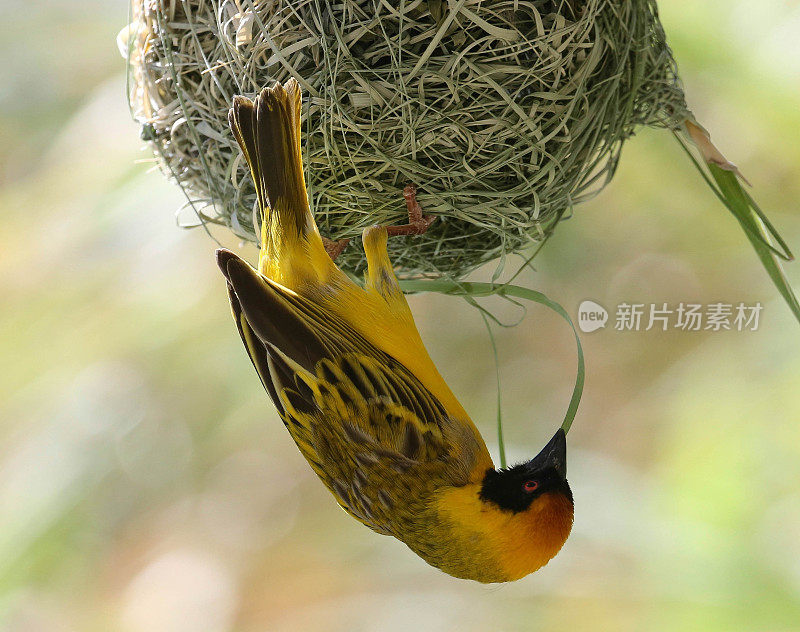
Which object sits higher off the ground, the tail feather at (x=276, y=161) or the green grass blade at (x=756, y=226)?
the tail feather at (x=276, y=161)

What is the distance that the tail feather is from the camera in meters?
0.84

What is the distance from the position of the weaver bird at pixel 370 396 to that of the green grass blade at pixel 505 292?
53 millimetres

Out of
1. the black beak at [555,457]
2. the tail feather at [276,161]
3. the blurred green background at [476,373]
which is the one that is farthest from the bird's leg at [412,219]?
the blurred green background at [476,373]

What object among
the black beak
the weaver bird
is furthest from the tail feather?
the black beak

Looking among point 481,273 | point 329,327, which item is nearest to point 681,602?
point 481,273

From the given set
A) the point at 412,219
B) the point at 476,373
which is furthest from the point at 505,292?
the point at 476,373

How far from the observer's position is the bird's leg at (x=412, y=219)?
94cm

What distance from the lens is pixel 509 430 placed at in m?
2.23

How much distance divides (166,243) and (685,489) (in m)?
1.45

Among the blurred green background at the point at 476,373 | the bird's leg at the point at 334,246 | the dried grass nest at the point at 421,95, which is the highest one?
the dried grass nest at the point at 421,95

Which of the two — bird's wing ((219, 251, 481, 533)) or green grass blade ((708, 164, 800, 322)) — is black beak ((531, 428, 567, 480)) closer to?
bird's wing ((219, 251, 481, 533))

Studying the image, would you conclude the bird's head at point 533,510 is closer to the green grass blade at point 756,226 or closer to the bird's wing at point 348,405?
the bird's wing at point 348,405

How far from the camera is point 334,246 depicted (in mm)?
1071

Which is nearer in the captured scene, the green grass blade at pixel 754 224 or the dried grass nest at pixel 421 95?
the dried grass nest at pixel 421 95
